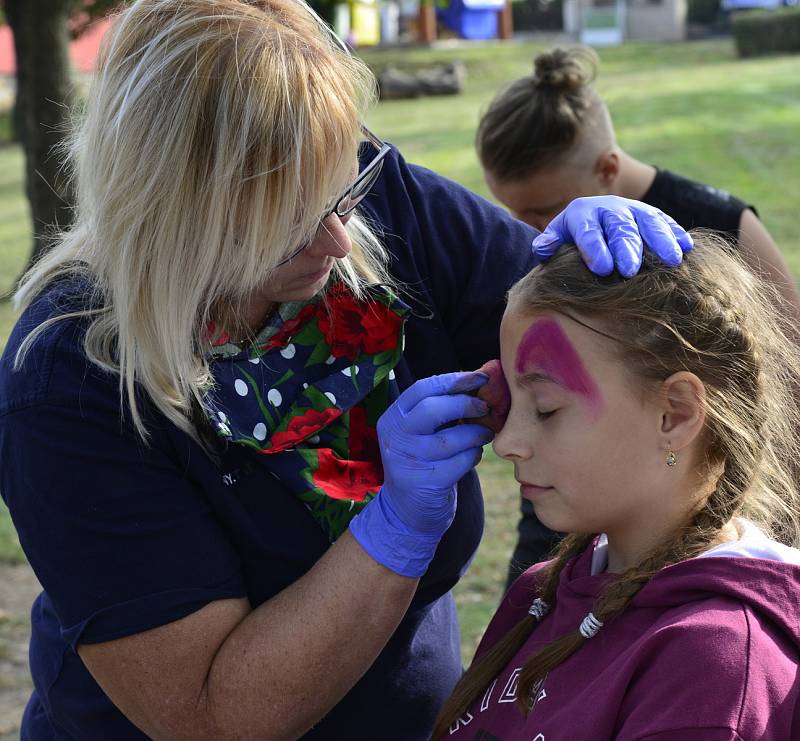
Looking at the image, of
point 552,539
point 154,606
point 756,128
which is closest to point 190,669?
point 154,606

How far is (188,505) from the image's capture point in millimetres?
1603

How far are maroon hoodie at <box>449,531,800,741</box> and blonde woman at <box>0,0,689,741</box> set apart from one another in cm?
31

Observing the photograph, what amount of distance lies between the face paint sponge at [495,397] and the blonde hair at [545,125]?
1463 millimetres

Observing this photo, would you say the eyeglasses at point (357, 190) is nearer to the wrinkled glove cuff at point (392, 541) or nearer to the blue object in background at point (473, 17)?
the wrinkled glove cuff at point (392, 541)

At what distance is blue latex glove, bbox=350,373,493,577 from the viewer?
5.21 feet

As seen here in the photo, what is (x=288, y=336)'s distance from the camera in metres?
1.76

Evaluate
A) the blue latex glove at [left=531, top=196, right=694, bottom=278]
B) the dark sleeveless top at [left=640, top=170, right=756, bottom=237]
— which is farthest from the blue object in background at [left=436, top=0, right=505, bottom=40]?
the blue latex glove at [left=531, top=196, right=694, bottom=278]

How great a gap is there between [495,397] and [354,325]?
286mm

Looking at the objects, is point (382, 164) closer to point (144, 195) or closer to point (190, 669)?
point (144, 195)

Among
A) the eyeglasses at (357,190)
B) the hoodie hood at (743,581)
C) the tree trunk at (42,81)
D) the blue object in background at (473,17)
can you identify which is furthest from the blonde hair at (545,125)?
the blue object in background at (473,17)

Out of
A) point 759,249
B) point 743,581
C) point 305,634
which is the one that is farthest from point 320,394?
point 759,249

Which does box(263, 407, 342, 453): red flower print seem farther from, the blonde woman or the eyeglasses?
the eyeglasses

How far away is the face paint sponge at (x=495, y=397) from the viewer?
167 cm

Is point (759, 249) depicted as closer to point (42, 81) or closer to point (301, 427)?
point (301, 427)
